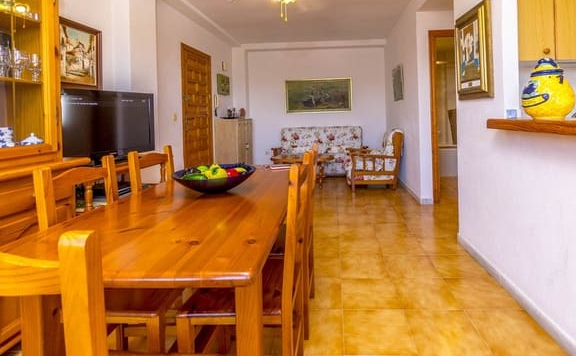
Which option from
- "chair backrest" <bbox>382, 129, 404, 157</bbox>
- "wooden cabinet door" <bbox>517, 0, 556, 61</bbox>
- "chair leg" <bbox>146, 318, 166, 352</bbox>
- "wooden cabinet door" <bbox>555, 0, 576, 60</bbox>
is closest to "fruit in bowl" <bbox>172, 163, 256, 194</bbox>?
"chair leg" <bbox>146, 318, 166, 352</bbox>

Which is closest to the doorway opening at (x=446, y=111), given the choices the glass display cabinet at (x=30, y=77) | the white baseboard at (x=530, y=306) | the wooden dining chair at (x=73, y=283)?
the white baseboard at (x=530, y=306)

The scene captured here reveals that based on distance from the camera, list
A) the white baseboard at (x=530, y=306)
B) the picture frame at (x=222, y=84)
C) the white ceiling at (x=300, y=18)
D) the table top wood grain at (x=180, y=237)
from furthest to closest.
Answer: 1. the picture frame at (x=222, y=84)
2. the white ceiling at (x=300, y=18)
3. the white baseboard at (x=530, y=306)
4. the table top wood grain at (x=180, y=237)

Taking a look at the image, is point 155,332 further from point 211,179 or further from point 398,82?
point 398,82

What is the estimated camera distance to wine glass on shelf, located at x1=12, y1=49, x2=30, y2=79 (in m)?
2.34

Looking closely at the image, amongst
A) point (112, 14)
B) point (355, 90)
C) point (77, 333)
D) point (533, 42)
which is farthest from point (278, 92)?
point (77, 333)

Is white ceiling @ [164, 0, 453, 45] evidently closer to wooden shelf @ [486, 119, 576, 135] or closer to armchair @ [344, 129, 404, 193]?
armchair @ [344, 129, 404, 193]

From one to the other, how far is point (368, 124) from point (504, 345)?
649cm

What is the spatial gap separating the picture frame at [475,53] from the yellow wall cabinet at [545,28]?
192 millimetres

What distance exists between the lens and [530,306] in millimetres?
2279

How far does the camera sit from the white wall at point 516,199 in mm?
1957

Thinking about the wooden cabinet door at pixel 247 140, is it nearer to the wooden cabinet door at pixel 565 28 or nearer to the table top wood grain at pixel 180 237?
the wooden cabinet door at pixel 565 28

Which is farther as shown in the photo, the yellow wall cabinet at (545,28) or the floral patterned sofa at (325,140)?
the floral patterned sofa at (325,140)

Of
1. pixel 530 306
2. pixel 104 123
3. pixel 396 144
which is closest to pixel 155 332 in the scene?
pixel 530 306

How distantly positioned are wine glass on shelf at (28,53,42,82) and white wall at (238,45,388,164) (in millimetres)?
5946
